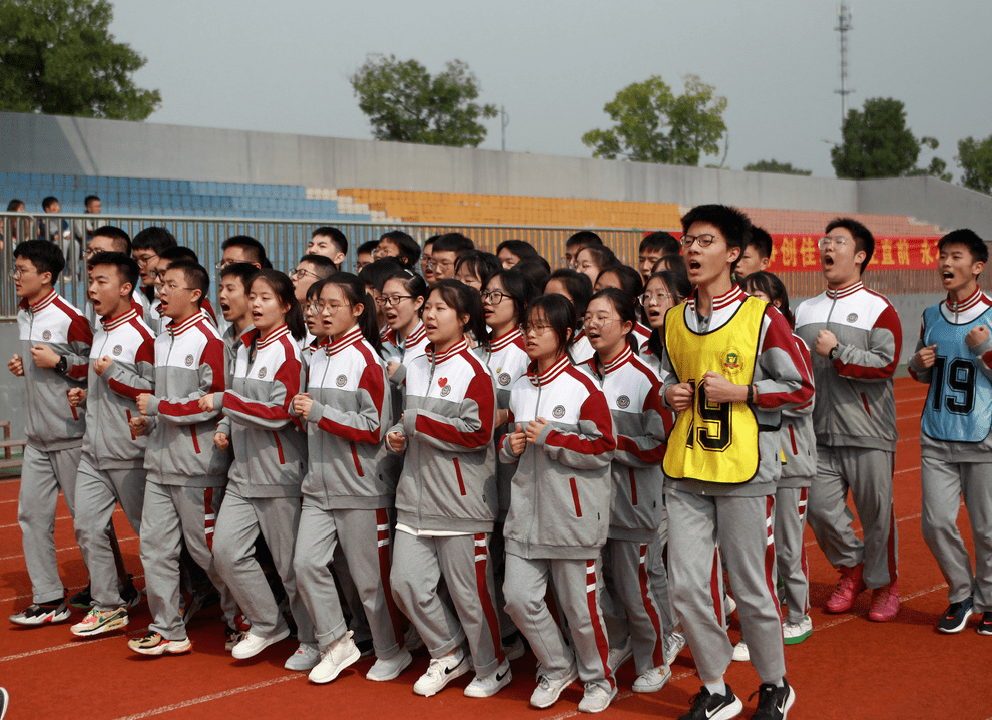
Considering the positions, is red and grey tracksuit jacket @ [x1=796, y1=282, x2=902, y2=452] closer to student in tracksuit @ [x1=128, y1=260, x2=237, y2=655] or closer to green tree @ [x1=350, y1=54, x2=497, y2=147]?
student in tracksuit @ [x1=128, y1=260, x2=237, y2=655]

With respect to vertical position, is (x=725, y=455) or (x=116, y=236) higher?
(x=116, y=236)

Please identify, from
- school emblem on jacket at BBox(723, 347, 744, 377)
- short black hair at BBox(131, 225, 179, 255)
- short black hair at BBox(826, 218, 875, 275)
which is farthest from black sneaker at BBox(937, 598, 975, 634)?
short black hair at BBox(131, 225, 179, 255)

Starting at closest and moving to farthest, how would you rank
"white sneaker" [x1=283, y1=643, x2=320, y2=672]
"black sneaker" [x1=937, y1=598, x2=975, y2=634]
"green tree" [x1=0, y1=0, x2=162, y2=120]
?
"white sneaker" [x1=283, y1=643, x2=320, y2=672]
"black sneaker" [x1=937, y1=598, x2=975, y2=634]
"green tree" [x1=0, y1=0, x2=162, y2=120]

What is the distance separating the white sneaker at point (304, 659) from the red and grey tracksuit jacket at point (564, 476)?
131cm

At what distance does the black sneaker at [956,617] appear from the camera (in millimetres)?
5332

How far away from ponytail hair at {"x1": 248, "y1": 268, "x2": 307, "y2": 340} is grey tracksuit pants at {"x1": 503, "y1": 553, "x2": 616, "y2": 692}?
5.40ft

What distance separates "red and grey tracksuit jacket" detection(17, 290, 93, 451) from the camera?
19.4 feet

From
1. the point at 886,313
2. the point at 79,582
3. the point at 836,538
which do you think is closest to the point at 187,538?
the point at 79,582

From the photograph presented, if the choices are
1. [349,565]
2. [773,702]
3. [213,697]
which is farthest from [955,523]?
[213,697]

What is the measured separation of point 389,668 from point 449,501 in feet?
3.05

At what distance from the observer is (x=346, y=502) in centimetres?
484

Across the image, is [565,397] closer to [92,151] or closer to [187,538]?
[187,538]

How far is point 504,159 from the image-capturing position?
85.7 feet

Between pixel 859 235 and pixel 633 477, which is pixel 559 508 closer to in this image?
pixel 633 477
